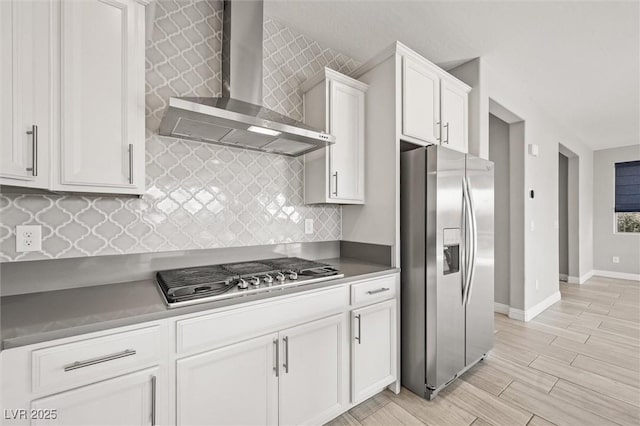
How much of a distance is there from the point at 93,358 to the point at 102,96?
1.10 meters

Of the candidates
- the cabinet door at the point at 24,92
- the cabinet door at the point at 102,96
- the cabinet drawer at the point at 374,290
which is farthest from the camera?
the cabinet drawer at the point at 374,290

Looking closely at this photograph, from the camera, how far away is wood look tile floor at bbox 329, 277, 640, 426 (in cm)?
185

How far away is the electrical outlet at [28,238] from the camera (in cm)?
134

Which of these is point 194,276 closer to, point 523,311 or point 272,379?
point 272,379

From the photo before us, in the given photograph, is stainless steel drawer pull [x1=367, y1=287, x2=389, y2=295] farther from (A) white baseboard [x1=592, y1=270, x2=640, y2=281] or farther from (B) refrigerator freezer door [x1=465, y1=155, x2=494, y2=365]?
(A) white baseboard [x1=592, y1=270, x2=640, y2=281]

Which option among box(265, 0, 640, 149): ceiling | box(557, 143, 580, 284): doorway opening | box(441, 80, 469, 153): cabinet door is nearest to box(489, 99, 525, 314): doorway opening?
box(265, 0, 640, 149): ceiling

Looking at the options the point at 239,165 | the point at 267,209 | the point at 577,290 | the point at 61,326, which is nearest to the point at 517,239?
the point at 577,290

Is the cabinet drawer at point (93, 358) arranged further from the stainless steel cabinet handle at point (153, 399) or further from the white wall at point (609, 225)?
the white wall at point (609, 225)

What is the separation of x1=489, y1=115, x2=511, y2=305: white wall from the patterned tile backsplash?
279 cm

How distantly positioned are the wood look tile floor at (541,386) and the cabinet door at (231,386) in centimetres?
66

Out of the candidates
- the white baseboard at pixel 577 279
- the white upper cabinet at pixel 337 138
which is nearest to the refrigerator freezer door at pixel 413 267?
the white upper cabinet at pixel 337 138

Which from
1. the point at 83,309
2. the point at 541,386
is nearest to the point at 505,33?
the point at 541,386

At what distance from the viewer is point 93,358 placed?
1036 mm

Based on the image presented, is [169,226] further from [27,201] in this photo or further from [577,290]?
[577,290]
